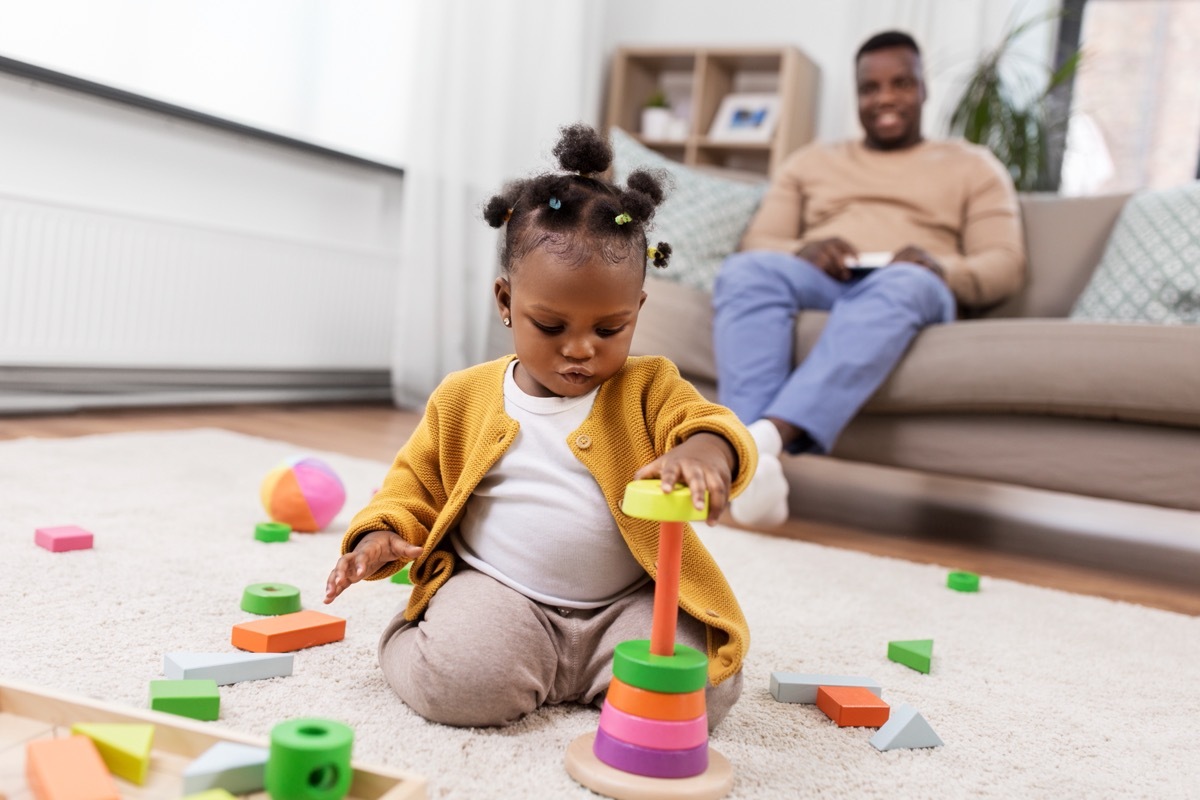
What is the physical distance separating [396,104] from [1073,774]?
312cm

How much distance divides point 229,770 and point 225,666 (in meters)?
0.27

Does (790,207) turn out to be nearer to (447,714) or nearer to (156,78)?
(156,78)

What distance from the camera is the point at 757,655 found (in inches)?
44.3

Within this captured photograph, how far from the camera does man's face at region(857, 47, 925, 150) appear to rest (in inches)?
92.7

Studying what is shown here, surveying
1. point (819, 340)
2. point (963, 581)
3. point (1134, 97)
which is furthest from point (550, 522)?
point (1134, 97)

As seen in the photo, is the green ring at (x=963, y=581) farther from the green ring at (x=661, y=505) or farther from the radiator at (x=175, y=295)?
the radiator at (x=175, y=295)

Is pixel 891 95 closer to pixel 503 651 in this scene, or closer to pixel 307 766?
pixel 503 651

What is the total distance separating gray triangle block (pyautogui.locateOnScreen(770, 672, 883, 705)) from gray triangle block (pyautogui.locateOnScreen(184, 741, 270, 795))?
0.51 m

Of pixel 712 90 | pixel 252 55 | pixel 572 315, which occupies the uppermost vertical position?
pixel 712 90

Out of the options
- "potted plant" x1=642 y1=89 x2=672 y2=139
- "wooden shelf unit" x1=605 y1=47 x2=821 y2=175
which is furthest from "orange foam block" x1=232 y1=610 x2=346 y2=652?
"potted plant" x1=642 y1=89 x2=672 y2=139

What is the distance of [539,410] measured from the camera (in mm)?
967

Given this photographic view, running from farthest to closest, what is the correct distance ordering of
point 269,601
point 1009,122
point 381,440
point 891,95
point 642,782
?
point 1009,122, point 381,440, point 891,95, point 269,601, point 642,782

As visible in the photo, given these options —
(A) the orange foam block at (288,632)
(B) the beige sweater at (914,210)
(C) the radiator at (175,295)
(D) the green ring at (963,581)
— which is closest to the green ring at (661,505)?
(A) the orange foam block at (288,632)

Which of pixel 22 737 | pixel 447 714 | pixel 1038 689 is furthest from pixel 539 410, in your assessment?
pixel 1038 689
